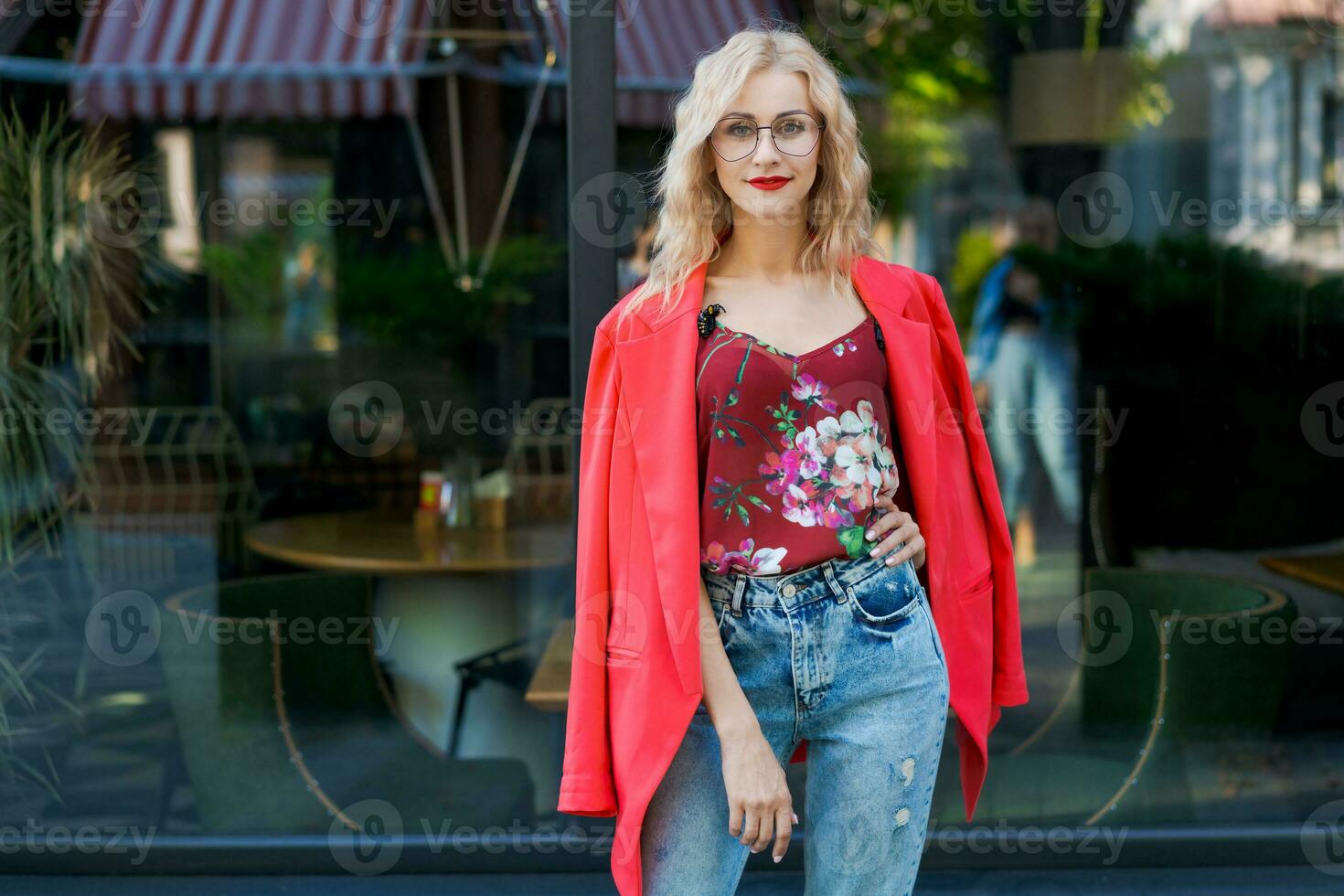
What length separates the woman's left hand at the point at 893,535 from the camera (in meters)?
1.73

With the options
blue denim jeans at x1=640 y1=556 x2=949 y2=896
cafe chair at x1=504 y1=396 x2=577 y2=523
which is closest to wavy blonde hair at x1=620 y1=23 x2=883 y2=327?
blue denim jeans at x1=640 y1=556 x2=949 y2=896

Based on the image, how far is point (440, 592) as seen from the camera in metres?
4.03

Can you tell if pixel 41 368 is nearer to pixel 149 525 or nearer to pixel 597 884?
pixel 149 525

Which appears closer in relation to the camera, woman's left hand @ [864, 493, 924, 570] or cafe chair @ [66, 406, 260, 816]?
woman's left hand @ [864, 493, 924, 570]

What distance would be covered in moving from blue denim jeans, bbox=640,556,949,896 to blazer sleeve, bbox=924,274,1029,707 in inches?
10.0

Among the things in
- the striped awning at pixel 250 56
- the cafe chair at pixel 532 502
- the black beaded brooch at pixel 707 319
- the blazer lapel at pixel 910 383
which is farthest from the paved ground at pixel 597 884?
the striped awning at pixel 250 56

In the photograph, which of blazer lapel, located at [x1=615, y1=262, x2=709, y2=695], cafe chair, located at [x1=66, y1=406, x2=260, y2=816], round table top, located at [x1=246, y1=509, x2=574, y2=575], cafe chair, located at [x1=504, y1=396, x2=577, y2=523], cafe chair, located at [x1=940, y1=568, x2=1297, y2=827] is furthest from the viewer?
cafe chair, located at [x1=504, y1=396, x2=577, y2=523]

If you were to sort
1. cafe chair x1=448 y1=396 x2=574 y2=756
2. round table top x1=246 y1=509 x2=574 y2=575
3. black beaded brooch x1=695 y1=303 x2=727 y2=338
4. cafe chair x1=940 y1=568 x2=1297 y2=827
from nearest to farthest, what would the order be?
1. black beaded brooch x1=695 y1=303 x2=727 y2=338
2. cafe chair x1=940 y1=568 x2=1297 y2=827
3. round table top x1=246 y1=509 x2=574 y2=575
4. cafe chair x1=448 y1=396 x2=574 y2=756

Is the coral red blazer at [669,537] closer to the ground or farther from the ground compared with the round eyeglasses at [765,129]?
closer to the ground

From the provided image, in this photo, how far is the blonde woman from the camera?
169 centimetres

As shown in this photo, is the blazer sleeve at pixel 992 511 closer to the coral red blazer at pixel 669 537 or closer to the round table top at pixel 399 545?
the coral red blazer at pixel 669 537

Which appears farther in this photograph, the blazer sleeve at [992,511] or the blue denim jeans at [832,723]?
the blazer sleeve at [992,511]

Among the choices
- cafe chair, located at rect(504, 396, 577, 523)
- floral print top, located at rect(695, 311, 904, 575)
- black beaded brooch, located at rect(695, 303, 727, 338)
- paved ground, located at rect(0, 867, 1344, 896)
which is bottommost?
paved ground, located at rect(0, 867, 1344, 896)

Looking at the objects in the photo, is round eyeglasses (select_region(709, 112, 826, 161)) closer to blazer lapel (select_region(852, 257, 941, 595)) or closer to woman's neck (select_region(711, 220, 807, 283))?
woman's neck (select_region(711, 220, 807, 283))
